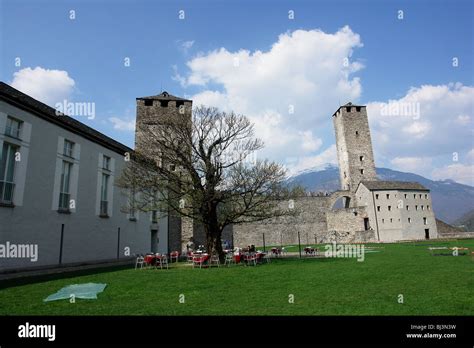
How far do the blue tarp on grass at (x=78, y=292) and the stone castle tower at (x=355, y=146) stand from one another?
56489 mm

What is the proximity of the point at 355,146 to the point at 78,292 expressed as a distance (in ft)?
197

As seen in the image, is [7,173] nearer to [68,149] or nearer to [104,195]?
[68,149]

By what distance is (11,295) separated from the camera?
8648mm

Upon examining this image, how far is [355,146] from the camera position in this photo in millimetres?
61156

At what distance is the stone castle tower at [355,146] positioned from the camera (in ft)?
198

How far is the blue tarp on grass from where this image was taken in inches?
324

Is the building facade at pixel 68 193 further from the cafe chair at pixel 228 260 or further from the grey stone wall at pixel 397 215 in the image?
the grey stone wall at pixel 397 215

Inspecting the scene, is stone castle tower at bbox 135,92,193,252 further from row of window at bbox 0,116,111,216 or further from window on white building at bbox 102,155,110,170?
row of window at bbox 0,116,111,216

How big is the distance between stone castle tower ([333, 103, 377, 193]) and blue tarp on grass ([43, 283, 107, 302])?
5649 centimetres

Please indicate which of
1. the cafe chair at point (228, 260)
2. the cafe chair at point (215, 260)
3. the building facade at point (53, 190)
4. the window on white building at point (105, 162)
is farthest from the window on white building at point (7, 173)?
the cafe chair at point (228, 260)

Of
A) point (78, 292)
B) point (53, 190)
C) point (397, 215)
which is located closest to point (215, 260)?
point (53, 190)

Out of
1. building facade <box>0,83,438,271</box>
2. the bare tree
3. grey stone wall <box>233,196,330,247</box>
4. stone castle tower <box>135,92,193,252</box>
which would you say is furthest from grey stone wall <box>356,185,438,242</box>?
the bare tree
